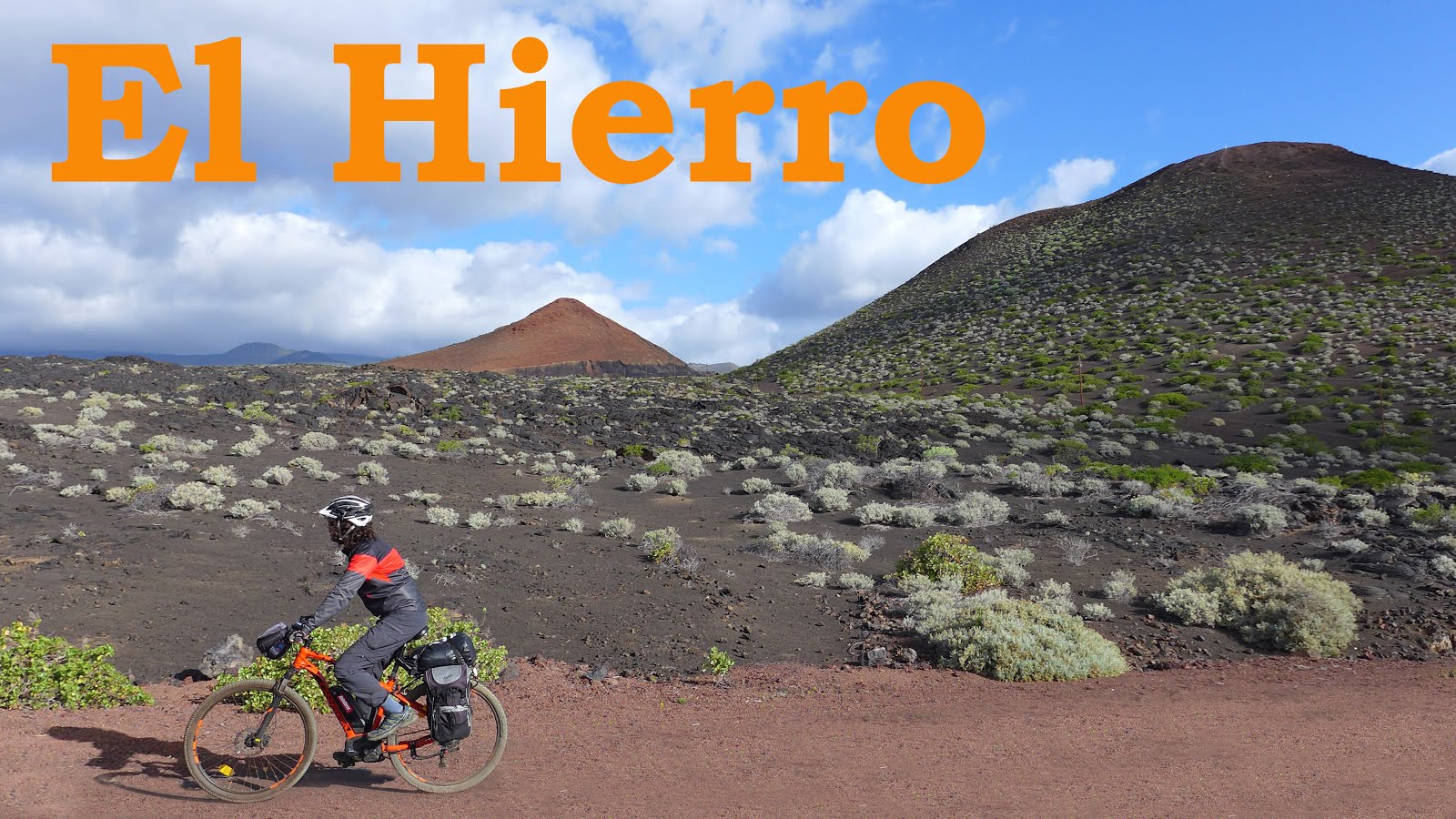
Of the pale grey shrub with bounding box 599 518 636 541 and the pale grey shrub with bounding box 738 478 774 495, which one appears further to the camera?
the pale grey shrub with bounding box 738 478 774 495

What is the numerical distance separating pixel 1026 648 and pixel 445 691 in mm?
6915

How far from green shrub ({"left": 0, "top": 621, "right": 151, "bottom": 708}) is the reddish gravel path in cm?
24

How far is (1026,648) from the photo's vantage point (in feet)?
31.1

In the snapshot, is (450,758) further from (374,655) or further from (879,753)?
(879,753)

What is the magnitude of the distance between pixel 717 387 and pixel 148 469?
3554 cm

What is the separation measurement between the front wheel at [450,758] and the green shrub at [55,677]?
11.3ft

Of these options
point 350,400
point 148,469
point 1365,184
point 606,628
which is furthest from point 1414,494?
point 1365,184

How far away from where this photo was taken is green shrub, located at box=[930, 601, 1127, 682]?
30.6 ft

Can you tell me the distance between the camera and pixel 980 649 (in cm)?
972

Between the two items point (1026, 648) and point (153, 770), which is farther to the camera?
point (1026, 648)

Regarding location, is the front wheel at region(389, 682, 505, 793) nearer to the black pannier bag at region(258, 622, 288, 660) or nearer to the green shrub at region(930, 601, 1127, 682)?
the black pannier bag at region(258, 622, 288, 660)

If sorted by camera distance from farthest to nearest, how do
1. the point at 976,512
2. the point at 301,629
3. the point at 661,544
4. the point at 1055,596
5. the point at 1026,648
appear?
the point at 976,512, the point at 661,544, the point at 1055,596, the point at 1026,648, the point at 301,629

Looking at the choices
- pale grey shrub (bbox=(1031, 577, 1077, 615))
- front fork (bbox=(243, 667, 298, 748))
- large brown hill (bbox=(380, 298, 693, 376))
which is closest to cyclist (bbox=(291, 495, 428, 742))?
front fork (bbox=(243, 667, 298, 748))

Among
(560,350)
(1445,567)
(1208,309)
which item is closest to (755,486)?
(1445,567)
